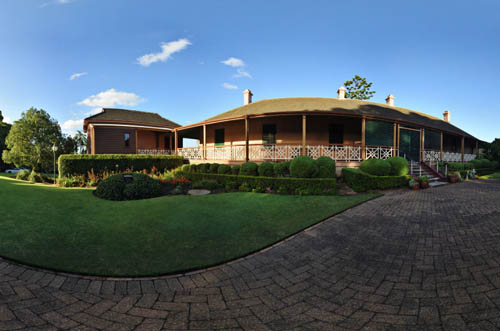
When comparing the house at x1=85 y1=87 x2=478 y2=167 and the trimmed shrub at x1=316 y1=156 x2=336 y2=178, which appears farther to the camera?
the house at x1=85 y1=87 x2=478 y2=167

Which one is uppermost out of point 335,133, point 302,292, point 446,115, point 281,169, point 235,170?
point 446,115

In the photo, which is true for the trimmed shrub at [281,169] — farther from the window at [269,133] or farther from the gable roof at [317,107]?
the gable roof at [317,107]

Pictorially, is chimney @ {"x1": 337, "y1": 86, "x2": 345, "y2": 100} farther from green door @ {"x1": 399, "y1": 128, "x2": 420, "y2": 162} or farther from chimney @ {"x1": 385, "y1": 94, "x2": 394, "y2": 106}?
chimney @ {"x1": 385, "y1": 94, "x2": 394, "y2": 106}

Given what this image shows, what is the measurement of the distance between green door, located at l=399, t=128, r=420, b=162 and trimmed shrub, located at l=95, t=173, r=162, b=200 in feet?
58.2

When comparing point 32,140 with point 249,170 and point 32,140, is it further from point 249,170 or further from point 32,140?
point 249,170

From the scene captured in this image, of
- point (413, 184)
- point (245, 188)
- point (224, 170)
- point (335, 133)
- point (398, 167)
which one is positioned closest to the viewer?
point (245, 188)

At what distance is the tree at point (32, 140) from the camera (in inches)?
831

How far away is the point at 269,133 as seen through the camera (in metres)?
17.4

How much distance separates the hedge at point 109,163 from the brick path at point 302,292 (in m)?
13.3

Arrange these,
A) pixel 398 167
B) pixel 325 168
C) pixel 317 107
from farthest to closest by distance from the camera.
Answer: pixel 317 107 → pixel 398 167 → pixel 325 168

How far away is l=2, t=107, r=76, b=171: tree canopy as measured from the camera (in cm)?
2111

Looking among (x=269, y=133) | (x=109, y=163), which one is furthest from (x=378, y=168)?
(x=109, y=163)

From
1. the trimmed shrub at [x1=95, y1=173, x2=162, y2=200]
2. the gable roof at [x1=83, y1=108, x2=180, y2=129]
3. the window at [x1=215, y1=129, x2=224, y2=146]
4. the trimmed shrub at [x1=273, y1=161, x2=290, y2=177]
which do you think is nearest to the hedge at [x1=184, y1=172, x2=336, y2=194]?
the trimmed shrub at [x1=273, y1=161, x2=290, y2=177]

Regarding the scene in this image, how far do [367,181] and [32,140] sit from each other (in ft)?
97.3
